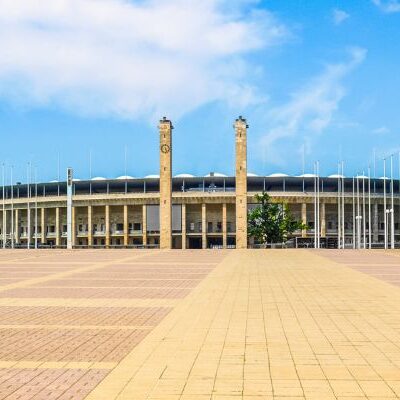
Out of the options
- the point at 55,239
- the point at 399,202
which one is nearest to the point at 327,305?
the point at 399,202

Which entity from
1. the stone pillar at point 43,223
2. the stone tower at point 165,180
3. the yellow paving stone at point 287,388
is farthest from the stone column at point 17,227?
the yellow paving stone at point 287,388

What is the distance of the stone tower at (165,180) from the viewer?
62062mm

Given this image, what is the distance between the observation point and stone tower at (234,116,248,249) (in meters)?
62.2

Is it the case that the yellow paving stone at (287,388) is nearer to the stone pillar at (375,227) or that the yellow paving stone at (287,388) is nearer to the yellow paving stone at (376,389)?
the yellow paving stone at (376,389)

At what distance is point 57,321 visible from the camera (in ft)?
40.0

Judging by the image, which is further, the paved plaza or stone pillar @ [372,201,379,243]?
stone pillar @ [372,201,379,243]

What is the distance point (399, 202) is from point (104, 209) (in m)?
A: 44.6

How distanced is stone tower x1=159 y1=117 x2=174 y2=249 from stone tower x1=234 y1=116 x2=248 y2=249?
7.29 m

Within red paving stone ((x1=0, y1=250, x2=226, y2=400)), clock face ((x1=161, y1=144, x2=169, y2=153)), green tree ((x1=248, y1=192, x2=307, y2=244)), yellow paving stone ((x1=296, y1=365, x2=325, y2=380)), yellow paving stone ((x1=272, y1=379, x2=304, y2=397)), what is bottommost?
red paving stone ((x1=0, y1=250, x2=226, y2=400))

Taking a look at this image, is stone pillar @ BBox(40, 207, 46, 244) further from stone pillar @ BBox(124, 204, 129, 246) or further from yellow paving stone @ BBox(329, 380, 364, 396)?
yellow paving stone @ BBox(329, 380, 364, 396)

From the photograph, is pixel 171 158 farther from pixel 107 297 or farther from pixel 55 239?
pixel 107 297

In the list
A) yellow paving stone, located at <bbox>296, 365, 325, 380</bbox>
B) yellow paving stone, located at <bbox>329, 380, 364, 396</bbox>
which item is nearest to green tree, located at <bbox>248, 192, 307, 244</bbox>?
yellow paving stone, located at <bbox>296, 365, 325, 380</bbox>

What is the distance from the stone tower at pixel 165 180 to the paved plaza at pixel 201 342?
4353 cm

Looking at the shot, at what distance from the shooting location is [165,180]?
62375 mm
